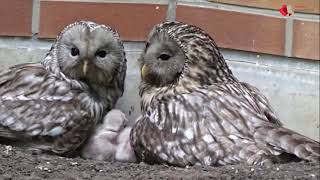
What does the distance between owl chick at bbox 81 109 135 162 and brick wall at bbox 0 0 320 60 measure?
0.38 meters

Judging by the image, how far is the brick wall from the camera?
9.67ft

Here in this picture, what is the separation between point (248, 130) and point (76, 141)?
61 cm

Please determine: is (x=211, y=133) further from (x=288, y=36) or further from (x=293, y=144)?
(x=288, y=36)

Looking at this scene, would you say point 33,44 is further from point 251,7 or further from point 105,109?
point 251,7

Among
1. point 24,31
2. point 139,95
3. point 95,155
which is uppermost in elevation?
point 24,31

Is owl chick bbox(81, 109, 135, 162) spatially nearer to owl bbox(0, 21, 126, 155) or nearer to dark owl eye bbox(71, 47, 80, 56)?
owl bbox(0, 21, 126, 155)

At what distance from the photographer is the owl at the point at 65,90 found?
106 inches

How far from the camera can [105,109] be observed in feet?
9.56

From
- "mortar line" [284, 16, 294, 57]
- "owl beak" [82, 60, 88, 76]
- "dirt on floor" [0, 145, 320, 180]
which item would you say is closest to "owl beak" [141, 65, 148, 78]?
"owl beak" [82, 60, 88, 76]

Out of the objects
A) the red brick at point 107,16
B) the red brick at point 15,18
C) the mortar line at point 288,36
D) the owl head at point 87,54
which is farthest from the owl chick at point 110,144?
the mortar line at point 288,36

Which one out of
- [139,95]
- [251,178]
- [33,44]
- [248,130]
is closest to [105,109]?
[139,95]

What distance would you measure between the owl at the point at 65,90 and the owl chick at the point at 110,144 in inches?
1.5

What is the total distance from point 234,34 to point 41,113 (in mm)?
828

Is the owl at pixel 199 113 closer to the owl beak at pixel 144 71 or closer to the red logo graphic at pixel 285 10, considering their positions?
the owl beak at pixel 144 71
